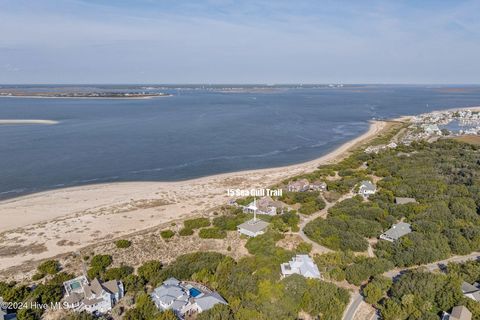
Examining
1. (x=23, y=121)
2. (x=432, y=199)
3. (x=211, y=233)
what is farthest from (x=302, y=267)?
(x=23, y=121)

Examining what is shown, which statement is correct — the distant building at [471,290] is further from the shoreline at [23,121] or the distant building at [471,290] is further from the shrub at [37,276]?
the shoreline at [23,121]

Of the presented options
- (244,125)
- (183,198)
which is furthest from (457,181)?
(244,125)

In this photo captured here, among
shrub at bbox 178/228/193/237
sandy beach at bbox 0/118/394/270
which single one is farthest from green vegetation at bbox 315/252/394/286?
sandy beach at bbox 0/118/394/270

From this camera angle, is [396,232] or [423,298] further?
[396,232]

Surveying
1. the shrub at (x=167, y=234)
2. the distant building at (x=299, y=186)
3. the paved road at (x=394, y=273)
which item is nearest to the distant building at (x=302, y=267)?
the paved road at (x=394, y=273)

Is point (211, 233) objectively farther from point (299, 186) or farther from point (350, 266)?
point (299, 186)

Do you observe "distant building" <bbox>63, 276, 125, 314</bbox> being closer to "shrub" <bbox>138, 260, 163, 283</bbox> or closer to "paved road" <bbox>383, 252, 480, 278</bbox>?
"shrub" <bbox>138, 260, 163, 283</bbox>
